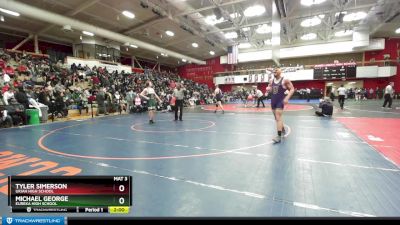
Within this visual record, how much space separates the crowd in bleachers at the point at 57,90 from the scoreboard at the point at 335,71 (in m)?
15.9

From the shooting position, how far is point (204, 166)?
371 centimetres

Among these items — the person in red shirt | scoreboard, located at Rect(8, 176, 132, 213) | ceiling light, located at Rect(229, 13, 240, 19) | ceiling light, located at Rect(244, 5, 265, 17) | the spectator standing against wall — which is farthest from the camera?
ceiling light, located at Rect(229, 13, 240, 19)

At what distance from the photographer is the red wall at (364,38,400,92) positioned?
80.5 feet

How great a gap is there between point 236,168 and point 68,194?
8.60 ft

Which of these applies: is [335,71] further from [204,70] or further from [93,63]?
[93,63]

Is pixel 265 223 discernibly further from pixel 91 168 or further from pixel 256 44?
pixel 256 44

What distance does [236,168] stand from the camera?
359 centimetres

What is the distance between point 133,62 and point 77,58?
31.8 ft

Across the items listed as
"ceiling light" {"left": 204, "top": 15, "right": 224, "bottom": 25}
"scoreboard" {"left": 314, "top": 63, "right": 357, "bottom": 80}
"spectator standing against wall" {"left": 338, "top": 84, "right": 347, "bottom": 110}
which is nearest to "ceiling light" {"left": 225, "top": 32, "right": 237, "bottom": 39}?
"ceiling light" {"left": 204, "top": 15, "right": 224, "bottom": 25}

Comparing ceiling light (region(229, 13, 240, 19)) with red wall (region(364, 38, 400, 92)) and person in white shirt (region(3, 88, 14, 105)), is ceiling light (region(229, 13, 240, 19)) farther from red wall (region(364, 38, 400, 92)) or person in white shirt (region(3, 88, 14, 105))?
red wall (region(364, 38, 400, 92))

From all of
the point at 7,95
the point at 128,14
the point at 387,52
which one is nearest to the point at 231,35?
the point at 128,14

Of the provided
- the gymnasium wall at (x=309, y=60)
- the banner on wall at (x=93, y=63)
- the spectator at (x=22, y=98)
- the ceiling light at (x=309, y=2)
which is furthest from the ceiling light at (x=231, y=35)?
the spectator at (x=22, y=98)

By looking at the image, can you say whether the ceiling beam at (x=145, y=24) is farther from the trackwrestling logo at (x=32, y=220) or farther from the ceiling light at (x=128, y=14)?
the trackwrestling logo at (x=32, y=220)

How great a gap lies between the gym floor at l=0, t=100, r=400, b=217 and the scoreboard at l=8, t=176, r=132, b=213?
1.01 metres
